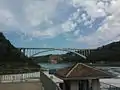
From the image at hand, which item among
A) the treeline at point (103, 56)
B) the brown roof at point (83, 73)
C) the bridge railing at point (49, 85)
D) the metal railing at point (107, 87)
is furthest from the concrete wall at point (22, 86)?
the treeline at point (103, 56)

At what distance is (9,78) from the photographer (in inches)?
489

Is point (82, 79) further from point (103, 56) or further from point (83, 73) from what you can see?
point (103, 56)

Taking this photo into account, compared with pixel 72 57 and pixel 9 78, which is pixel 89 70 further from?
pixel 72 57

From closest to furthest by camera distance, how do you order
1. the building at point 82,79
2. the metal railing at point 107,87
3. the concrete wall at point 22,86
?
1. the concrete wall at point 22,86
2. the metal railing at point 107,87
3. the building at point 82,79

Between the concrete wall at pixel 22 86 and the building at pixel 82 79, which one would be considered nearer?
the concrete wall at pixel 22 86

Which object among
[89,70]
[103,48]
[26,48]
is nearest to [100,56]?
[103,48]

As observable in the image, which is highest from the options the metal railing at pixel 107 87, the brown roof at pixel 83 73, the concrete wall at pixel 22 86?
the brown roof at pixel 83 73

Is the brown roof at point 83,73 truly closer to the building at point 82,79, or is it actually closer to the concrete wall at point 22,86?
the building at point 82,79

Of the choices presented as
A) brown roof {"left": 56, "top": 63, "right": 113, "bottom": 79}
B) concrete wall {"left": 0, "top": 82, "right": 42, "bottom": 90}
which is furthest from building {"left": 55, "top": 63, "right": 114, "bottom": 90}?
concrete wall {"left": 0, "top": 82, "right": 42, "bottom": 90}

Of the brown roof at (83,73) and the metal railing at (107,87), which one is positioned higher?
the brown roof at (83,73)

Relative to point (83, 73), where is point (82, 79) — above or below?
below

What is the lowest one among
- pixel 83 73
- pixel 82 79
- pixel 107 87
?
pixel 107 87

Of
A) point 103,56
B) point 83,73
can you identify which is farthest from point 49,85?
point 103,56

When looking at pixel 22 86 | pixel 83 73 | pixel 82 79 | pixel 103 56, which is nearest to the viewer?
pixel 22 86
